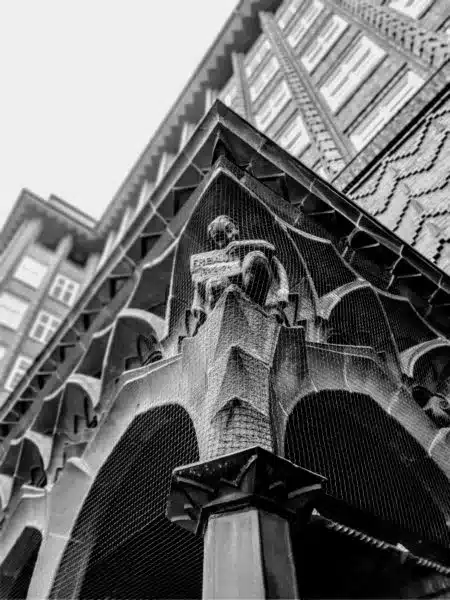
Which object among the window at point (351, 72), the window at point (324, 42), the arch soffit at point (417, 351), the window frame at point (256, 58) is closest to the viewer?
the arch soffit at point (417, 351)

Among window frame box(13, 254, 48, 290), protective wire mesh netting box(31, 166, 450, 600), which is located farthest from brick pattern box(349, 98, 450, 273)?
window frame box(13, 254, 48, 290)

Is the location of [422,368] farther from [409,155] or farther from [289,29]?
[289,29]

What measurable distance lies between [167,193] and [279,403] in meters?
2.98

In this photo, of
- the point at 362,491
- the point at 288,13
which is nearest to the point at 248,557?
the point at 362,491

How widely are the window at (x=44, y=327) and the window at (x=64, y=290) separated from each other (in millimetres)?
1243

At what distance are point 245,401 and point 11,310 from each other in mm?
18565

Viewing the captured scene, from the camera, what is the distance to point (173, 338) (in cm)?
467

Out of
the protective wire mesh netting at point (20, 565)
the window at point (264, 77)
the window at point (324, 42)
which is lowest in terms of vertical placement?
the protective wire mesh netting at point (20, 565)

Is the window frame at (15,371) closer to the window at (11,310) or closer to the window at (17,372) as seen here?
Result: the window at (17,372)

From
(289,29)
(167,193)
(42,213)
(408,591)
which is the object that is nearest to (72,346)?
(167,193)

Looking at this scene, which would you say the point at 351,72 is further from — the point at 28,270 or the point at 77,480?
the point at 28,270

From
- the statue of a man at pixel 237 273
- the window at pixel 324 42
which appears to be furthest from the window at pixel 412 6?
the statue of a man at pixel 237 273

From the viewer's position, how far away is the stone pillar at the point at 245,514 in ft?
7.98

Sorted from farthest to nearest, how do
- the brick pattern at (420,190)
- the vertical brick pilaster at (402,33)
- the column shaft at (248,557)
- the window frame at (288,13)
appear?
the window frame at (288,13) → the vertical brick pilaster at (402,33) → the brick pattern at (420,190) → the column shaft at (248,557)
